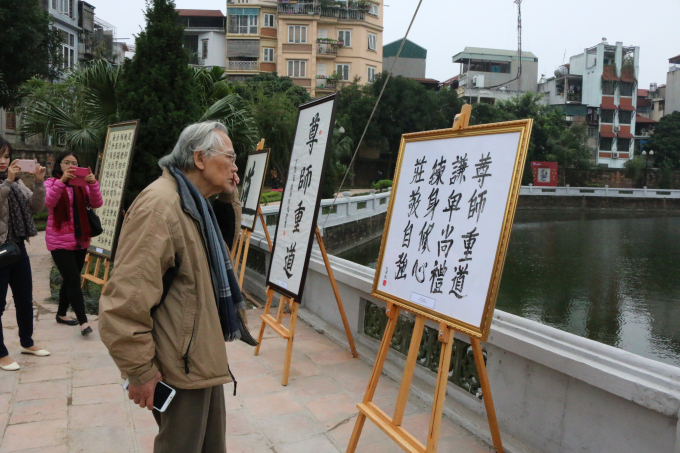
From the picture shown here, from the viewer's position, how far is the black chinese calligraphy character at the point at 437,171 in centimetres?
244

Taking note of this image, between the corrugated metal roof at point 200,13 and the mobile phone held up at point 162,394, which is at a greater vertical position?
the corrugated metal roof at point 200,13

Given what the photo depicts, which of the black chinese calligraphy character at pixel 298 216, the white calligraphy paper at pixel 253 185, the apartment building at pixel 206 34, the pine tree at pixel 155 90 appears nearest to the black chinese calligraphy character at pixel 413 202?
the black chinese calligraphy character at pixel 298 216

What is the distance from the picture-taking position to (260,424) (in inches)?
110

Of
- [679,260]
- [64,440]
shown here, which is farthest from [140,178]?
[679,260]

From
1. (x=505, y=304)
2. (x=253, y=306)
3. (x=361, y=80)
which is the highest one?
(x=361, y=80)

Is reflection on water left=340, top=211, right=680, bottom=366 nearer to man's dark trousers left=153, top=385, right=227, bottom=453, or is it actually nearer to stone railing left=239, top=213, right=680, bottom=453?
stone railing left=239, top=213, right=680, bottom=453

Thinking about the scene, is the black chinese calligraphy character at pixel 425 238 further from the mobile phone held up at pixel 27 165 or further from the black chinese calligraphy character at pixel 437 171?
the mobile phone held up at pixel 27 165

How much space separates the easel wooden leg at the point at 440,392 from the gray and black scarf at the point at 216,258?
2.66ft

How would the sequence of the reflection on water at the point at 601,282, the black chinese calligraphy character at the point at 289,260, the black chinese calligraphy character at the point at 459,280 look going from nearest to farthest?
the black chinese calligraphy character at the point at 459,280 < the black chinese calligraphy character at the point at 289,260 < the reflection on water at the point at 601,282

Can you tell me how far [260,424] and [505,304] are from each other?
25.7 ft

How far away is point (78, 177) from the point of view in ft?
13.3

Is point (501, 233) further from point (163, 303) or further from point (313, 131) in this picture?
point (313, 131)

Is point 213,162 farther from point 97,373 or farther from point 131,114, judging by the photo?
point 131,114

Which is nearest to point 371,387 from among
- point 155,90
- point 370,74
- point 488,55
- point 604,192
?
point 155,90
